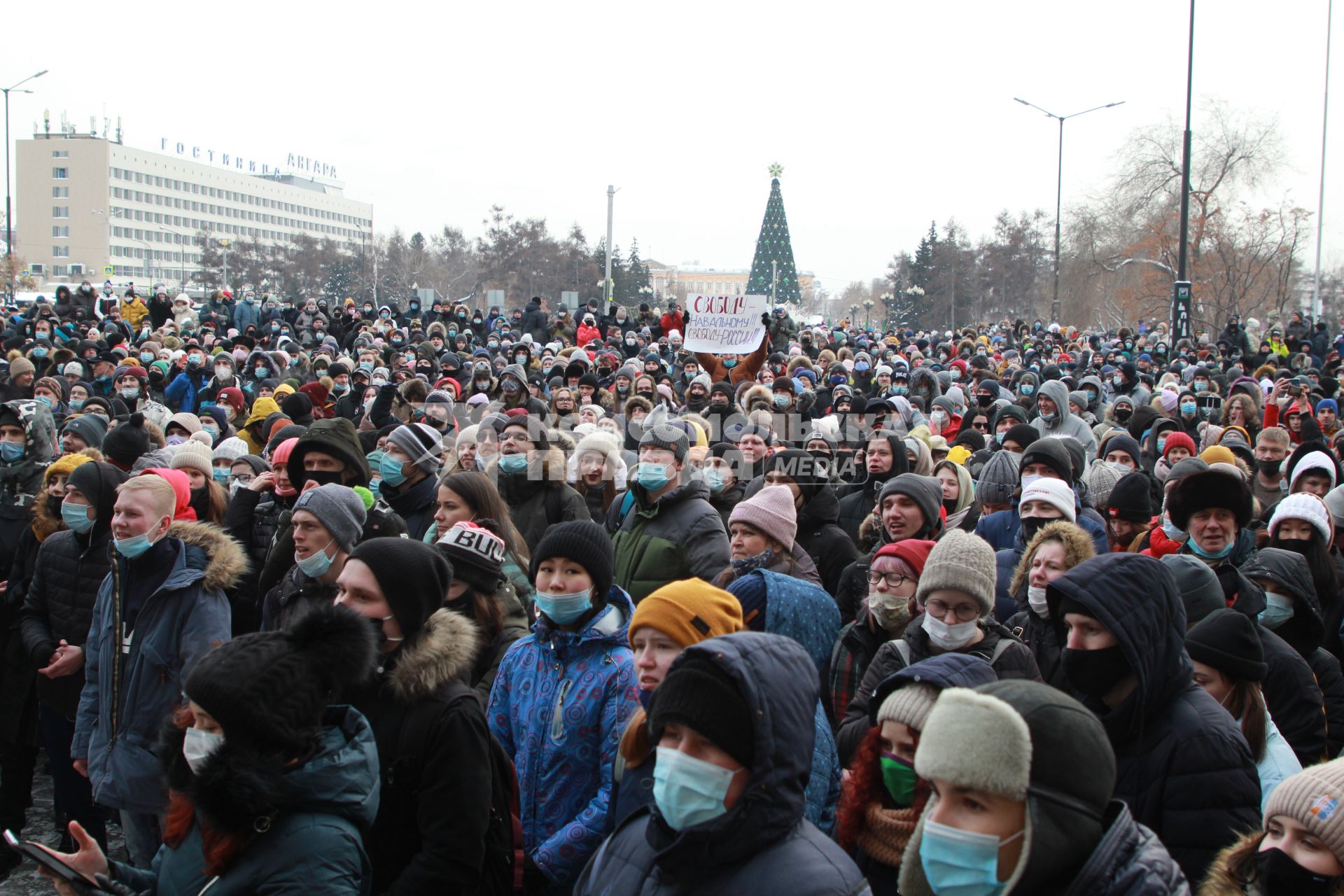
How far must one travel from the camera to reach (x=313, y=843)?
2.67 meters

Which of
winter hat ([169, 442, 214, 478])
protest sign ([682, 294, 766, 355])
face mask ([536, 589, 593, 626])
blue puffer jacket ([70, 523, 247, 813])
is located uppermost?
protest sign ([682, 294, 766, 355])

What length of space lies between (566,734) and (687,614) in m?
0.72

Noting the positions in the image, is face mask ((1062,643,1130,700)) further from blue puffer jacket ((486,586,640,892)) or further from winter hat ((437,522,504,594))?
winter hat ((437,522,504,594))

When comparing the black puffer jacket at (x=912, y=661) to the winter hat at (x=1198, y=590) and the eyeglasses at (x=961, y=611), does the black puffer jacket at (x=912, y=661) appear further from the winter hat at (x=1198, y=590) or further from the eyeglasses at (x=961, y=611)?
the winter hat at (x=1198, y=590)

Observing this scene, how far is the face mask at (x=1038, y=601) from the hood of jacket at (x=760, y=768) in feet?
7.37

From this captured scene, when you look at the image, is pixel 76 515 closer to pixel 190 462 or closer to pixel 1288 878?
pixel 190 462

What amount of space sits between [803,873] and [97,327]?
21.7m

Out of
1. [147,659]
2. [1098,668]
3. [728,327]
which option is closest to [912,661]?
[1098,668]

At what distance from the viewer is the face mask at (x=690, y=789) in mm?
2420

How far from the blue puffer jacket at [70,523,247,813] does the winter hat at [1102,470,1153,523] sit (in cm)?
463

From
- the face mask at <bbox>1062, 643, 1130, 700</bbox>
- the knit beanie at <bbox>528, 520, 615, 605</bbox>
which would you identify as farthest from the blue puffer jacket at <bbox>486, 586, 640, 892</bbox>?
the face mask at <bbox>1062, 643, 1130, 700</bbox>

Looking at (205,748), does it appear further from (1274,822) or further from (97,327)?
(97,327)

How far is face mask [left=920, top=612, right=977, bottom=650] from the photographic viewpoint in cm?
376

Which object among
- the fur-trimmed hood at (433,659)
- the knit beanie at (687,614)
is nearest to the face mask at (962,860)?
the knit beanie at (687,614)
